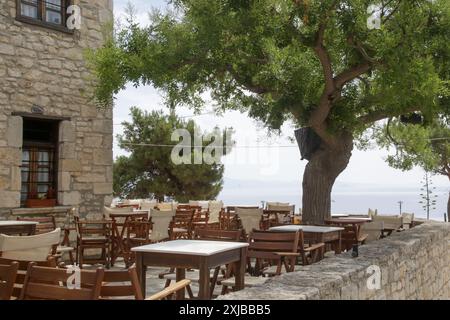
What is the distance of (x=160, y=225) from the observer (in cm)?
712

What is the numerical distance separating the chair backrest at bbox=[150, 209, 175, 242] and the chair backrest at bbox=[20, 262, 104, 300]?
13.2 feet

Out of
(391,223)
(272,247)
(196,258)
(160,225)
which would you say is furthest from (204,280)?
(391,223)

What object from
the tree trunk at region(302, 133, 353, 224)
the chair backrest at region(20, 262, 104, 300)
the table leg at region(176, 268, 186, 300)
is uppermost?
the tree trunk at region(302, 133, 353, 224)

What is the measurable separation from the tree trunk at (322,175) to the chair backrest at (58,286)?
5.84 m

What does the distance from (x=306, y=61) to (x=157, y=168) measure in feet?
40.9

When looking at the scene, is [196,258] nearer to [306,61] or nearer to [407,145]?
[306,61]

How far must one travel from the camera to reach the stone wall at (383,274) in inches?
135

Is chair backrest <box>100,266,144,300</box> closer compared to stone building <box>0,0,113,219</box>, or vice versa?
chair backrest <box>100,266,144,300</box>

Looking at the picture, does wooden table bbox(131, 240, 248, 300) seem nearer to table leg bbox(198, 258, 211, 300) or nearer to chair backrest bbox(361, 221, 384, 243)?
table leg bbox(198, 258, 211, 300)

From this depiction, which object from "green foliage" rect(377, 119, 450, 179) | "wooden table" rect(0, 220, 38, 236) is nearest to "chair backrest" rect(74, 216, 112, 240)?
"wooden table" rect(0, 220, 38, 236)

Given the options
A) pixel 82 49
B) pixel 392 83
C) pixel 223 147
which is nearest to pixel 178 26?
pixel 82 49

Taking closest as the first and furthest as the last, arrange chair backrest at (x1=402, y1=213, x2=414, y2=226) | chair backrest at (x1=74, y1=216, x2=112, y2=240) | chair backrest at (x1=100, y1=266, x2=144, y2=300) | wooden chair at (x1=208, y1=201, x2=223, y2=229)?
chair backrest at (x1=100, y1=266, x2=144, y2=300) → chair backrest at (x1=74, y1=216, x2=112, y2=240) → wooden chair at (x1=208, y1=201, x2=223, y2=229) → chair backrest at (x1=402, y1=213, x2=414, y2=226)

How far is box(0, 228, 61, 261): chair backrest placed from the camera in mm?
4414
